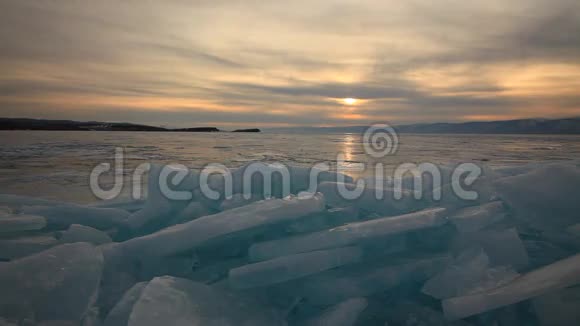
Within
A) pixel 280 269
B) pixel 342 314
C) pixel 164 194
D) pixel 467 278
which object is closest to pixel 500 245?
pixel 467 278

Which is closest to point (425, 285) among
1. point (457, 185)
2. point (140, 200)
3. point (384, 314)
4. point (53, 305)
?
point (384, 314)

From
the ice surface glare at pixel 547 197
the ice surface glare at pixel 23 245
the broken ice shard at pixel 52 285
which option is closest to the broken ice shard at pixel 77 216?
the ice surface glare at pixel 23 245

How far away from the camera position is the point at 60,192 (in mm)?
5320

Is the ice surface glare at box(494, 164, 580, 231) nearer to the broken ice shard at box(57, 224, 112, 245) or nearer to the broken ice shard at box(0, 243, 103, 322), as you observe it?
the broken ice shard at box(0, 243, 103, 322)

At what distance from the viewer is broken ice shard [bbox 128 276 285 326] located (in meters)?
1.50

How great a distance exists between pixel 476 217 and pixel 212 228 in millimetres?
1815

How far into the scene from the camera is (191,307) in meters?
1.64

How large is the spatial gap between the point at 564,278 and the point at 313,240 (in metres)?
1.23

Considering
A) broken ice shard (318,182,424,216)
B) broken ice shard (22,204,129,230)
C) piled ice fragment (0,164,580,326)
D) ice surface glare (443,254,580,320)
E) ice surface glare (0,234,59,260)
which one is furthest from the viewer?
broken ice shard (22,204,129,230)

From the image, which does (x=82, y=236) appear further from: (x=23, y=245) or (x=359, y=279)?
(x=359, y=279)

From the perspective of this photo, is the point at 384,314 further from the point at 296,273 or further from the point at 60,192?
the point at 60,192

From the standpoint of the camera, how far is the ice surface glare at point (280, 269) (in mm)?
1848

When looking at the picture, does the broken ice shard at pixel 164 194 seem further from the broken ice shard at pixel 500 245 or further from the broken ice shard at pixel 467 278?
the broken ice shard at pixel 500 245

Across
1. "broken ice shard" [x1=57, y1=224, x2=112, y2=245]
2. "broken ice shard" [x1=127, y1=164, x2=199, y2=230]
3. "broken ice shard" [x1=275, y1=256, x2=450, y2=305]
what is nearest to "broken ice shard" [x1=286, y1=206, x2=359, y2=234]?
"broken ice shard" [x1=275, y1=256, x2=450, y2=305]
